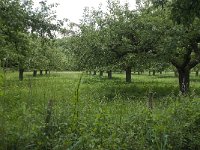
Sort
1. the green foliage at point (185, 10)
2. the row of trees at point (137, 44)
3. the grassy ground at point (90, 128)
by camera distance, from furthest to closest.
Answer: the row of trees at point (137, 44)
the green foliage at point (185, 10)
the grassy ground at point (90, 128)

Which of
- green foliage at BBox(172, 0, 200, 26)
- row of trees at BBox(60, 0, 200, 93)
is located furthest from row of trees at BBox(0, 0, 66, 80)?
green foliage at BBox(172, 0, 200, 26)

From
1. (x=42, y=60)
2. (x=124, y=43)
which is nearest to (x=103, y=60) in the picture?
(x=124, y=43)

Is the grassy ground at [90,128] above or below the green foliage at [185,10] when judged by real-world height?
below

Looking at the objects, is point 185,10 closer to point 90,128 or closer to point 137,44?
point 90,128

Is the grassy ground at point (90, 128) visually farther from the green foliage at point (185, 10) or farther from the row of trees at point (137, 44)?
the row of trees at point (137, 44)

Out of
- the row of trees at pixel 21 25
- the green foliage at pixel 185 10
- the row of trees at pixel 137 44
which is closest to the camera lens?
the green foliage at pixel 185 10

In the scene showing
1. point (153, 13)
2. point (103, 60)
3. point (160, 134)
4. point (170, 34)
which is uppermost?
point (153, 13)

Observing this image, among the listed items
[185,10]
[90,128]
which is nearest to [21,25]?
[185,10]

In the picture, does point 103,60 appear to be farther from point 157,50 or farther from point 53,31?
point 53,31

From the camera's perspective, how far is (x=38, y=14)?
60.6 ft

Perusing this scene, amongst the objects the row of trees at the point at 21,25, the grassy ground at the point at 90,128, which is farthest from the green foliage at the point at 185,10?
the row of trees at the point at 21,25

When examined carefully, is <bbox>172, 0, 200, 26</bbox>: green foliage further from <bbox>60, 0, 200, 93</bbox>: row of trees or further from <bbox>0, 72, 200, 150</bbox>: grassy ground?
<bbox>60, 0, 200, 93</bbox>: row of trees

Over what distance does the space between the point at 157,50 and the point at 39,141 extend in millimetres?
17459

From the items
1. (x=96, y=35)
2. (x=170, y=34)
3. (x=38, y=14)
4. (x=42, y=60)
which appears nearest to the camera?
(x=38, y=14)
